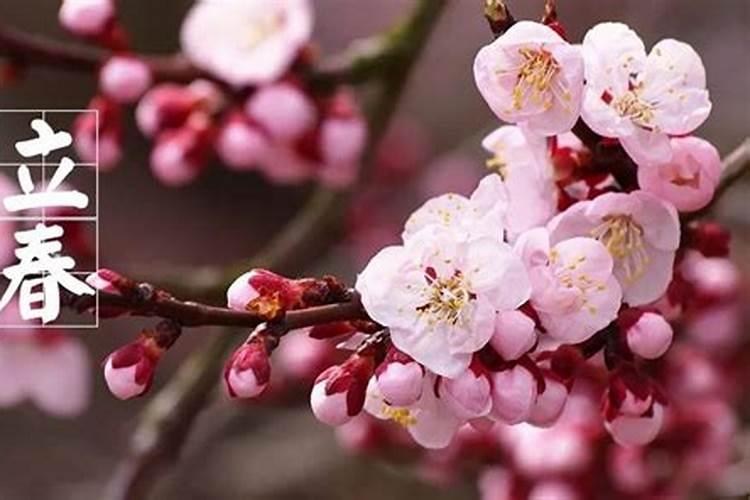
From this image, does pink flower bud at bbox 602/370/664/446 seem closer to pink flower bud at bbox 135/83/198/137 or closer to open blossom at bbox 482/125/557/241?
open blossom at bbox 482/125/557/241

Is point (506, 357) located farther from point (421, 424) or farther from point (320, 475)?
point (320, 475)

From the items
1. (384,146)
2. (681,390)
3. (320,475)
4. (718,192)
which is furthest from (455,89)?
(718,192)

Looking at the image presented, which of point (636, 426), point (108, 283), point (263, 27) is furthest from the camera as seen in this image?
point (263, 27)

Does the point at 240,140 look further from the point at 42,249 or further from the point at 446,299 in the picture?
the point at 446,299

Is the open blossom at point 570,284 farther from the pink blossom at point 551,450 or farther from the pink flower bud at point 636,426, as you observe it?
the pink blossom at point 551,450

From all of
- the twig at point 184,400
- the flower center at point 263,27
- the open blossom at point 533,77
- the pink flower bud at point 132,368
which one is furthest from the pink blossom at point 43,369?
the open blossom at point 533,77

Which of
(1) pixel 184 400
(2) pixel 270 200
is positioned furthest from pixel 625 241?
(2) pixel 270 200

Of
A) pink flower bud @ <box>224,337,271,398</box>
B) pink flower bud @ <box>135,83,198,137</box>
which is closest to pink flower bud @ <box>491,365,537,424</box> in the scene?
pink flower bud @ <box>224,337,271,398</box>
